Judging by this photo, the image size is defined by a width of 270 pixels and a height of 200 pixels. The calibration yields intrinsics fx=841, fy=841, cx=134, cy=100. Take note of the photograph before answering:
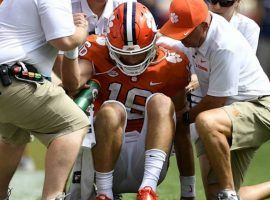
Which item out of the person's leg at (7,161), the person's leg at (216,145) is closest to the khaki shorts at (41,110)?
the person's leg at (7,161)

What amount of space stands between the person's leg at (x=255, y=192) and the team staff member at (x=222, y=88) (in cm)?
25

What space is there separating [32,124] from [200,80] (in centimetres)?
126

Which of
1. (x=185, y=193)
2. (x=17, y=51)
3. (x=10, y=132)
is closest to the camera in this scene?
(x=17, y=51)

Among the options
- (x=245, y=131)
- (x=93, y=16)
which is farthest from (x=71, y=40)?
(x=93, y=16)

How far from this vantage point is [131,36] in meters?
5.44

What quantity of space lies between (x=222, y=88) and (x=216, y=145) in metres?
0.40

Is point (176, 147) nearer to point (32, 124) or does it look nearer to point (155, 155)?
point (155, 155)

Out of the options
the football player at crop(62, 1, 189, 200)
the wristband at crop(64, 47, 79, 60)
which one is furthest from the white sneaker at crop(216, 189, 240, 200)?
the wristband at crop(64, 47, 79, 60)

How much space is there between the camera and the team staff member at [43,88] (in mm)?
5113

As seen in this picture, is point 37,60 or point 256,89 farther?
point 256,89

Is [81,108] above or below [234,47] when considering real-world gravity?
below

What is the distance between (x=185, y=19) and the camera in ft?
18.3

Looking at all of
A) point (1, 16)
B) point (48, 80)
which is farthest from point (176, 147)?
point (1, 16)

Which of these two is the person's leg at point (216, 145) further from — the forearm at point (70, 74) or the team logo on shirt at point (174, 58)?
the forearm at point (70, 74)
